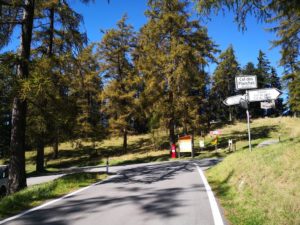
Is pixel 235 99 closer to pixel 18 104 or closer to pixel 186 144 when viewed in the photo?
pixel 18 104

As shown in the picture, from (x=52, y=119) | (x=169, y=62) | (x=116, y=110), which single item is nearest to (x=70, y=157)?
(x=116, y=110)

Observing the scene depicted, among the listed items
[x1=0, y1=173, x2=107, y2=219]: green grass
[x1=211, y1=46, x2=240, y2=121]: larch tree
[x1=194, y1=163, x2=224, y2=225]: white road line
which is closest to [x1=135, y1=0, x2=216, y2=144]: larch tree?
[x1=0, y1=173, x2=107, y2=219]: green grass

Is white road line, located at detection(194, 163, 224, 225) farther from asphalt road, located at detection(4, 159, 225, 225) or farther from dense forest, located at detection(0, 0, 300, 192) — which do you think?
dense forest, located at detection(0, 0, 300, 192)

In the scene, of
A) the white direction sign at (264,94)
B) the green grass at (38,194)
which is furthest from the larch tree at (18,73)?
the white direction sign at (264,94)

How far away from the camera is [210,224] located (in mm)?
6016

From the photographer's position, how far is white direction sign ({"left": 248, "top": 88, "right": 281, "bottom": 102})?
10657 mm

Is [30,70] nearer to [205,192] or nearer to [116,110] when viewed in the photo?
[205,192]

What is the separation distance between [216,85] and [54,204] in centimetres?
6329

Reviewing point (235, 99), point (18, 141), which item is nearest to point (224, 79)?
point (235, 99)

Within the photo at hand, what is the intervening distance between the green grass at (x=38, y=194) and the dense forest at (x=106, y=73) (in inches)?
72.4

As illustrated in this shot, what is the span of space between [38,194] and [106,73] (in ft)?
101

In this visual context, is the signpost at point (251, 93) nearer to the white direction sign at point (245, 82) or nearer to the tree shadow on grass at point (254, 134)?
the white direction sign at point (245, 82)

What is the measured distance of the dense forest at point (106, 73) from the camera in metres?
11.9

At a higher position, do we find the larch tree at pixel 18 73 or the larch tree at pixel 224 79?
the larch tree at pixel 224 79
